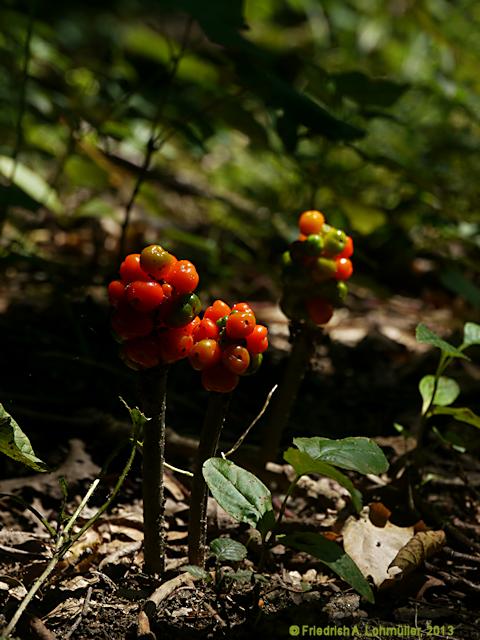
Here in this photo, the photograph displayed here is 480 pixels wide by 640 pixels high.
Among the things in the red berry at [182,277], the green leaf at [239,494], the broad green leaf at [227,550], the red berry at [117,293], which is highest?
the red berry at [182,277]

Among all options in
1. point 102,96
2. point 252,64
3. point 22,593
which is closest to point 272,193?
point 102,96

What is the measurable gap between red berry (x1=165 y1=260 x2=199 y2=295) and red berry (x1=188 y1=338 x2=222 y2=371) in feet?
0.45

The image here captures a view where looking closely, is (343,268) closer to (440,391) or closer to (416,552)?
(440,391)

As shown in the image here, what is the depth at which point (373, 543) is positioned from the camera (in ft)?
6.23

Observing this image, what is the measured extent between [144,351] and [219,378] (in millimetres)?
186

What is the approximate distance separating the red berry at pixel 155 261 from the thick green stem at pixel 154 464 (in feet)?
0.72

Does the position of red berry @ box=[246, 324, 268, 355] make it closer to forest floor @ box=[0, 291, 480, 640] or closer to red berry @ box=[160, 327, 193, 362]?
red berry @ box=[160, 327, 193, 362]

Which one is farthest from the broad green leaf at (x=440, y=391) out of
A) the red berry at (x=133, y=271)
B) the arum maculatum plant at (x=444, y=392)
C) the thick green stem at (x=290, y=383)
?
the red berry at (x=133, y=271)

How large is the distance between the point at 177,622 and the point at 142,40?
6924 millimetres

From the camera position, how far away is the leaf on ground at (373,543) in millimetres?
1786

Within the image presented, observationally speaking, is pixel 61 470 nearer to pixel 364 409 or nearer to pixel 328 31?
pixel 364 409

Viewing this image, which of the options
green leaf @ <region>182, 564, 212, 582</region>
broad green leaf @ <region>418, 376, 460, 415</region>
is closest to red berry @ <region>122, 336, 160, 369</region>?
green leaf @ <region>182, 564, 212, 582</region>

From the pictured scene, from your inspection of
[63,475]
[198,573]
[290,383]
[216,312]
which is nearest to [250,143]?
[290,383]

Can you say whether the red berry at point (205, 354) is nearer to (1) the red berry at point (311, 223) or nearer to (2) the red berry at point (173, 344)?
(2) the red berry at point (173, 344)
